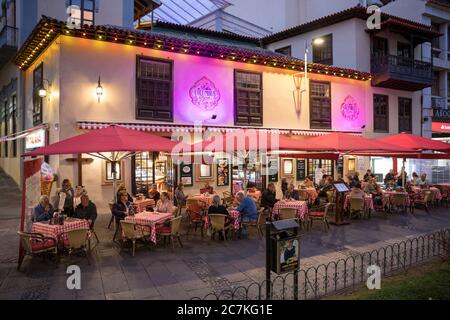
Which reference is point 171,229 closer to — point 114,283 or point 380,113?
point 114,283

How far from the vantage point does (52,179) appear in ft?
38.8

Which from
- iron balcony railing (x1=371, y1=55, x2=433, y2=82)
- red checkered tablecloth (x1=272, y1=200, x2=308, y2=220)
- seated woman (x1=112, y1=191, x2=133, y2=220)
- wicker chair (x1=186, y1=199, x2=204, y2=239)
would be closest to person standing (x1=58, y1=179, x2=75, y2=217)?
seated woman (x1=112, y1=191, x2=133, y2=220)

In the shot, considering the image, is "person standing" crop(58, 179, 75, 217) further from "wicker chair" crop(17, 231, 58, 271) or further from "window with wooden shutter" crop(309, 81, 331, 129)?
"window with wooden shutter" crop(309, 81, 331, 129)

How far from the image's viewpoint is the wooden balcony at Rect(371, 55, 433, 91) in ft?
64.1

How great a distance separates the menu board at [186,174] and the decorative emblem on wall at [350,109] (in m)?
9.85

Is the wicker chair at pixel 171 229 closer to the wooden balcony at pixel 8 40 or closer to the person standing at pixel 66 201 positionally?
the person standing at pixel 66 201

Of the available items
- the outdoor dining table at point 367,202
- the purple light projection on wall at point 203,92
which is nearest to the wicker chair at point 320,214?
the outdoor dining table at point 367,202

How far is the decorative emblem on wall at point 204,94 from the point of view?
593 inches

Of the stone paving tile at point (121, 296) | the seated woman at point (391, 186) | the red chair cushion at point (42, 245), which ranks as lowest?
the stone paving tile at point (121, 296)

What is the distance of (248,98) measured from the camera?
16.6m
